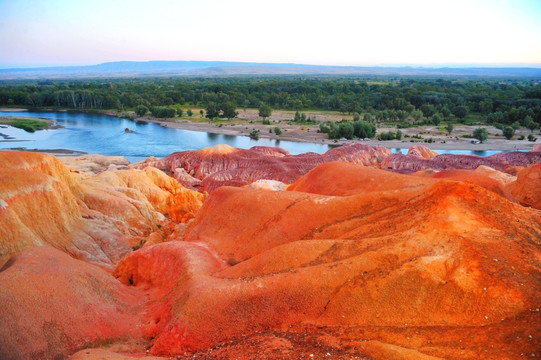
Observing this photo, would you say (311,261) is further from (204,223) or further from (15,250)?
(15,250)

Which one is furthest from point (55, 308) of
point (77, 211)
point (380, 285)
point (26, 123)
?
point (26, 123)

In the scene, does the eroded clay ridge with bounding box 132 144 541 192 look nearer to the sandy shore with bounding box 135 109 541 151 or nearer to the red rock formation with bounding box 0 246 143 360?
the sandy shore with bounding box 135 109 541 151

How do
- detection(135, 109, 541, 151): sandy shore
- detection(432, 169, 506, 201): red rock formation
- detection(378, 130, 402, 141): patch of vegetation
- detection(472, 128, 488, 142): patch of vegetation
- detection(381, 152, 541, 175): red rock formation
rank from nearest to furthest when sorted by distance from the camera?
1. detection(432, 169, 506, 201): red rock formation
2. detection(381, 152, 541, 175): red rock formation
3. detection(135, 109, 541, 151): sandy shore
4. detection(472, 128, 488, 142): patch of vegetation
5. detection(378, 130, 402, 141): patch of vegetation

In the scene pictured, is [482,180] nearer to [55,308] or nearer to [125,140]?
[55,308]

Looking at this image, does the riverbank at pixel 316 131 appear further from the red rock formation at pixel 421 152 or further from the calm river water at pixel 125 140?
the red rock formation at pixel 421 152

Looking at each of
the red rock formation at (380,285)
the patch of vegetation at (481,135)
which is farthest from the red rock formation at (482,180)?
the patch of vegetation at (481,135)

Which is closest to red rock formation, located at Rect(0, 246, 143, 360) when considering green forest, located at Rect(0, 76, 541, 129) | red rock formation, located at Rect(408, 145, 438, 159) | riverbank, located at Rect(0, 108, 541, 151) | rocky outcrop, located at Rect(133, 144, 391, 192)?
rocky outcrop, located at Rect(133, 144, 391, 192)

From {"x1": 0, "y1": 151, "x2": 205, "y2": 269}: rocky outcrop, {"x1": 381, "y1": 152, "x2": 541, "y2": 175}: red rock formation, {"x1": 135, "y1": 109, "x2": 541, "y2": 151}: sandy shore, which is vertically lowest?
{"x1": 135, "y1": 109, "x2": 541, "y2": 151}: sandy shore
